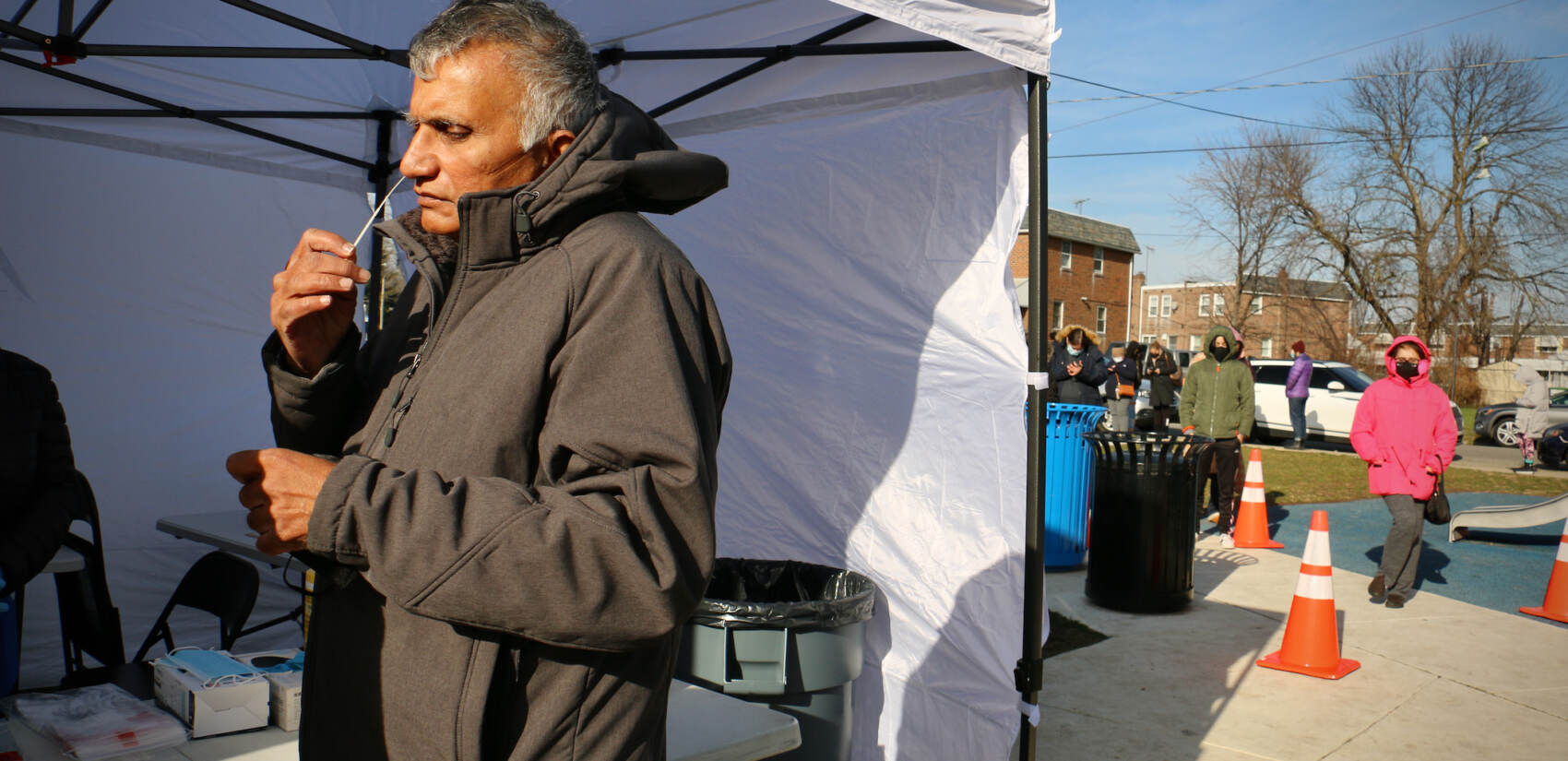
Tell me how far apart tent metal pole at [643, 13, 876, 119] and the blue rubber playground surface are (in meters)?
6.64

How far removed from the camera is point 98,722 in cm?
223

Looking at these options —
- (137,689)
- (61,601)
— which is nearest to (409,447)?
(137,689)

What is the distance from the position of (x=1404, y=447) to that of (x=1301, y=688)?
8.39 ft

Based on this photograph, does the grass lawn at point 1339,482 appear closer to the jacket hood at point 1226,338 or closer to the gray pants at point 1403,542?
the jacket hood at point 1226,338

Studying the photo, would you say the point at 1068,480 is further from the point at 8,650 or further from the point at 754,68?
the point at 8,650

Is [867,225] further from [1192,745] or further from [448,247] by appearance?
[1192,745]

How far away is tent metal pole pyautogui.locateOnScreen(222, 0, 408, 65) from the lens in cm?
397

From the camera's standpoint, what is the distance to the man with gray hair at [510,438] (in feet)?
3.80

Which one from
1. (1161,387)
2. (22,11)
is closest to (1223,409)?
(1161,387)

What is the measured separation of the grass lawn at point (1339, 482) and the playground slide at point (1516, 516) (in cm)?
236

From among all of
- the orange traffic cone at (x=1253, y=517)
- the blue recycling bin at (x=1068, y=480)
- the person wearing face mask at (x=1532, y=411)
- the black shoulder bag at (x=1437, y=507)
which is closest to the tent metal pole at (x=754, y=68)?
the blue recycling bin at (x=1068, y=480)

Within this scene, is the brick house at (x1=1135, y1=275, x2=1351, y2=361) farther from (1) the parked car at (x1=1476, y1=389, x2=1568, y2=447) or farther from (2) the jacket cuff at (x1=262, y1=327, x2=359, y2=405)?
(2) the jacket cuff at (x1=262, y1=327, x2=359, y2=405)

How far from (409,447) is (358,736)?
0.41 meters

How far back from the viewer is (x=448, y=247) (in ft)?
5.06
